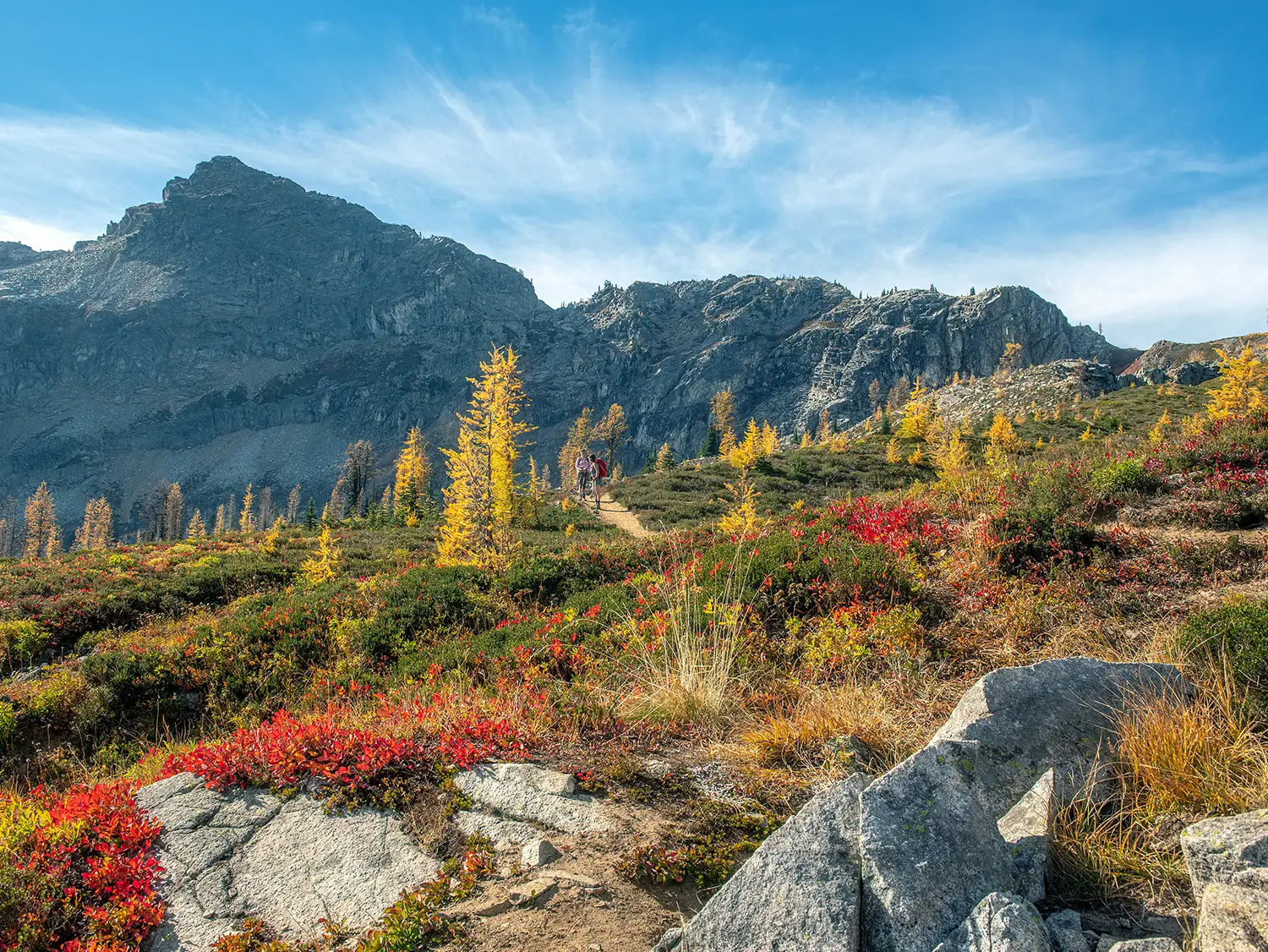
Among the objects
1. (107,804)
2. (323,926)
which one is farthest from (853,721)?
(107,804)

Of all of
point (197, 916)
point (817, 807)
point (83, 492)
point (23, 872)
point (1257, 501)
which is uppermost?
point (1257, 501)

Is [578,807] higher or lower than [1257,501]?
lower

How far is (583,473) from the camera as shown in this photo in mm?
45594

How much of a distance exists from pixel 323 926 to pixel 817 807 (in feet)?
A: 7.67

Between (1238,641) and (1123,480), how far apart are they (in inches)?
241

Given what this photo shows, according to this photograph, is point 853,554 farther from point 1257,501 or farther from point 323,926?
point 323,926

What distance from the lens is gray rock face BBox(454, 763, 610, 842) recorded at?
346 centimetres

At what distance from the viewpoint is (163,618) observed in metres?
14.9

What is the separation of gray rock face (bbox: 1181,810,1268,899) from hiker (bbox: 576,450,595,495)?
120ft

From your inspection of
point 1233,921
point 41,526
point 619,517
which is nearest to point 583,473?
point 619,517

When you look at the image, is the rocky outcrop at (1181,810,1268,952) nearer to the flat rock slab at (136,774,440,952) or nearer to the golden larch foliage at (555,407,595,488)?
the flat rock slab at (136,774,440,952)

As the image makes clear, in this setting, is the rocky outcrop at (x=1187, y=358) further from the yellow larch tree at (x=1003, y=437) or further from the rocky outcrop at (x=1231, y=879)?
the rocky outcrop at (x=1231, y=879)

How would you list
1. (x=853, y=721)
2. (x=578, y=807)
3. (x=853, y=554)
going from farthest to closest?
(x=853, y=554), (x=853, y=721), (x=578, y=807)

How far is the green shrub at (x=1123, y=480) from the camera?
8758 millimetres
